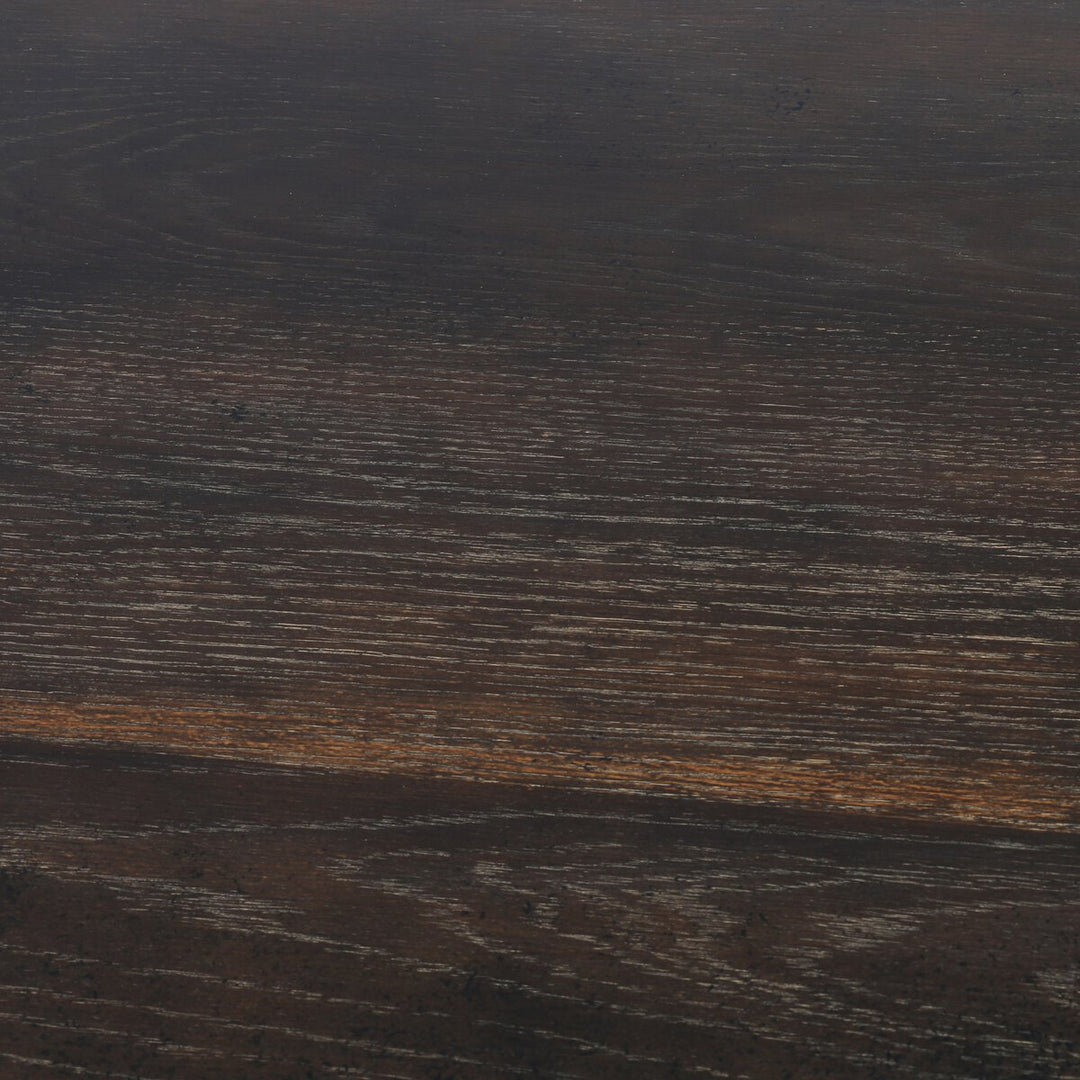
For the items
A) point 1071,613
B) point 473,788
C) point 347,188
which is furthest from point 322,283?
point 1071,613

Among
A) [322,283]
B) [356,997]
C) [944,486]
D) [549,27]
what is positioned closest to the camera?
[356,997]

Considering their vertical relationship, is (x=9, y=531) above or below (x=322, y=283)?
below

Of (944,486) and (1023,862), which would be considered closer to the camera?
(1023,862)

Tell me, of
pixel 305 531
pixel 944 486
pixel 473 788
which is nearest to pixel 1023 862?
pixel 944 486

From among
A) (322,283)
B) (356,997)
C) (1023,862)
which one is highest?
(322,283)

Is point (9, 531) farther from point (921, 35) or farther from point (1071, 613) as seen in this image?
point (921, 35)

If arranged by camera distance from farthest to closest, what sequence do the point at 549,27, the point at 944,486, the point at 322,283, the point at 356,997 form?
the point at 549,27, the point at 322,283, the point at 944,486, the point at 356,997

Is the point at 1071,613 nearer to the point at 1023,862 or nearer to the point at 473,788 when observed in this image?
the point at 1023,862
